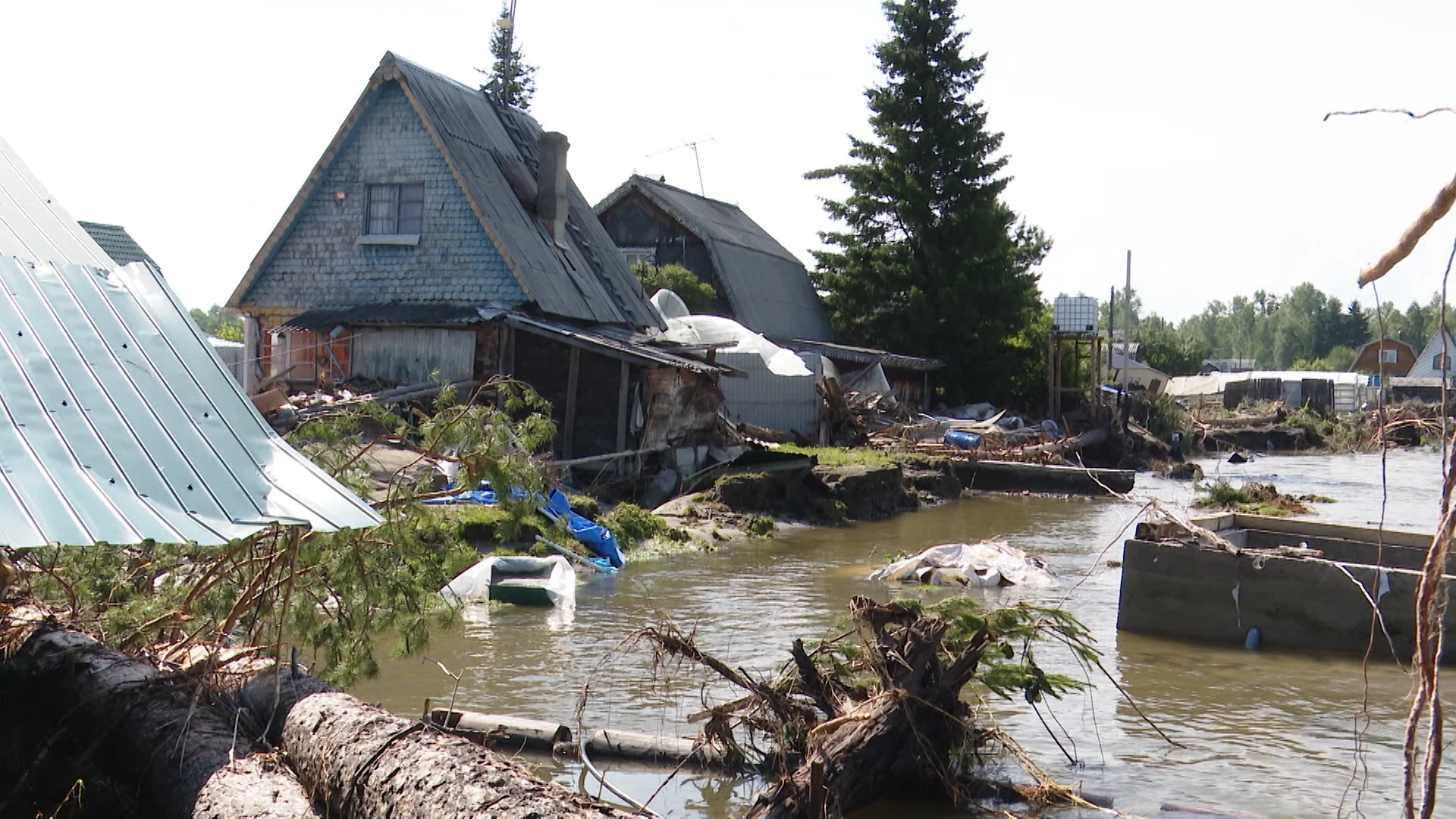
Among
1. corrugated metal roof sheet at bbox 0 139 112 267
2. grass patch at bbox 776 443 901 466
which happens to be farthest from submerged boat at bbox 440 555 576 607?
grass patch at bbox 776 443 901 466

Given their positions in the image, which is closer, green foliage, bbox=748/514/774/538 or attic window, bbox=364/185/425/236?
green foliage, bbox=748/514/774/538

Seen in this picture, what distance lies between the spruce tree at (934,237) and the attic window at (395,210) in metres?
20.9

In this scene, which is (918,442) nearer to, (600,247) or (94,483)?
(600,247)

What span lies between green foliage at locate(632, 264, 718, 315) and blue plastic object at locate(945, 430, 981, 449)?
7.96 metres

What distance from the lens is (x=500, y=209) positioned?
23.2 m

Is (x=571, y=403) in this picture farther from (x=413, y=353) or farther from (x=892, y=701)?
(x=892, y=701)

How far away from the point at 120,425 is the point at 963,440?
2802 centimetres

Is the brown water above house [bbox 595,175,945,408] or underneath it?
underneath

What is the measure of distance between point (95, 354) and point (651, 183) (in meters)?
33.0

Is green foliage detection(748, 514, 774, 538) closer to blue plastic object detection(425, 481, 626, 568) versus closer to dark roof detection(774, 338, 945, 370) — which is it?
blue plastic object detection(425, 481, 626, 568)

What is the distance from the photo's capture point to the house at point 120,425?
5180mm

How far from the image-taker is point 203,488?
5688mm

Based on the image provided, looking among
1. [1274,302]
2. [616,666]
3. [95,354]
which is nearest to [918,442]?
[616,666]

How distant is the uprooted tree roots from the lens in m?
7.21
